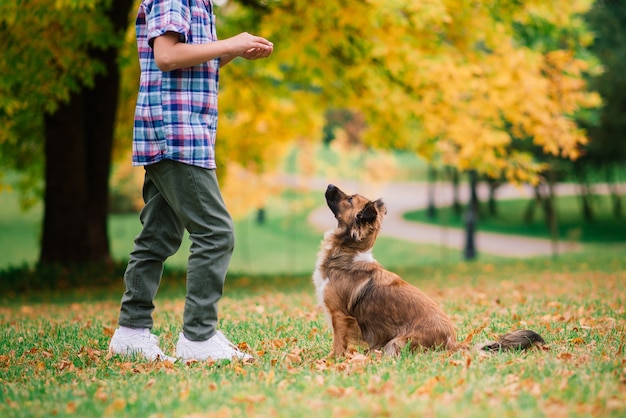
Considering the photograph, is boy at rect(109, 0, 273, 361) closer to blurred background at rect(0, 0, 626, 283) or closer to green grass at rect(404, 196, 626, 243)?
blurred background at rect(0, 0, 626, 283)

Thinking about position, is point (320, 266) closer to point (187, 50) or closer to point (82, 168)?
point (187, 50)

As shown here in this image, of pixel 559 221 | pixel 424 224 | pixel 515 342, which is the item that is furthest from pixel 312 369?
pixel 424 224

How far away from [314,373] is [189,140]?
156 centimetres

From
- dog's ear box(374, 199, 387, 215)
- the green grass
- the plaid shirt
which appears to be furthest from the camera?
the green grass

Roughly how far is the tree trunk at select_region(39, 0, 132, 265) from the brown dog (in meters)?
7.50

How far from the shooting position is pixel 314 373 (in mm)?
3932

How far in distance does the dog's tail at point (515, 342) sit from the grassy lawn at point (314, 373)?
4.0 inches

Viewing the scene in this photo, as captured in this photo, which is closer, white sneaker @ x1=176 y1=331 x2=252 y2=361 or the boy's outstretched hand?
the boy's outstretched hand

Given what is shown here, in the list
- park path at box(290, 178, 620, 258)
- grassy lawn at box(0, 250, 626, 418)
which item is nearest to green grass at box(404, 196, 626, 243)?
park path at box(290, 178, 620, 258)

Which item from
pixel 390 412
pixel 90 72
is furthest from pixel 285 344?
pixel 90 72

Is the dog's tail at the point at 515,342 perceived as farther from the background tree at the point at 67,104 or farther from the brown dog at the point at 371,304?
the background tree at the point at 67,104

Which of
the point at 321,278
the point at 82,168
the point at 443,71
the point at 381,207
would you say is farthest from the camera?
the point at 82,168

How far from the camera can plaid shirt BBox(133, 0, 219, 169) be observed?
13.4 feet

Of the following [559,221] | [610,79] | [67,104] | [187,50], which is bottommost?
[559,221]
